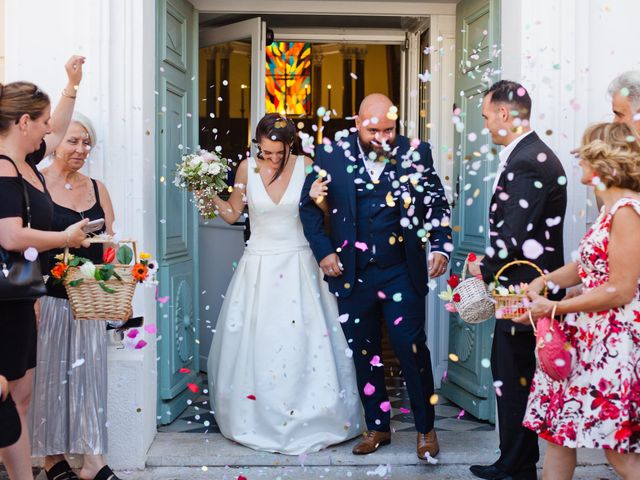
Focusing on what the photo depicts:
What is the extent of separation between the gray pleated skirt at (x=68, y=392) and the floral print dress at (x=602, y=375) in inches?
89.8

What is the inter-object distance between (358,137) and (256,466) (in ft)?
6.26

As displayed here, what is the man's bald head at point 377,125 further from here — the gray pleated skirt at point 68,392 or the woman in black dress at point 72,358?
the gray pleated skirt at point 68,392

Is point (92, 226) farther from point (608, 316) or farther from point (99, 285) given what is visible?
point (608, 316)

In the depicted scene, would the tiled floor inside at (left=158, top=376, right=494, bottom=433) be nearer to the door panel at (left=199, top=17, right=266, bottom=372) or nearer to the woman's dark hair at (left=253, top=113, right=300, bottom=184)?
the door panel at (left=199, top=17, right=266, bottom=372)

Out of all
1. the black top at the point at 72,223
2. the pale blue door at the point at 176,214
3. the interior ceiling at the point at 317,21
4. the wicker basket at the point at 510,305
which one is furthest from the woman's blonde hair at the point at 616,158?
the interior ceiling at the point at 317,21

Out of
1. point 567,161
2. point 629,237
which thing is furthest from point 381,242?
point 629,237

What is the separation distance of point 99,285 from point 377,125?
5.80 ft

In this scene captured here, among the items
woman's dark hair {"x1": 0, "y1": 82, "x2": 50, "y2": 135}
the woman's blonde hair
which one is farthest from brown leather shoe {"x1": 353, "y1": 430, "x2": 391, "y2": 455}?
woman's dark hair {"x1": 0, "y1": 82, "x2": 50, "y2": 135}

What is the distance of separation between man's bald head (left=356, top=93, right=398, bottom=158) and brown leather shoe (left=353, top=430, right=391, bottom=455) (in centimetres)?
155

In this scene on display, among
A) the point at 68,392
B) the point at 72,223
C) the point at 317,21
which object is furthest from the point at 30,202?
the point at 317,21

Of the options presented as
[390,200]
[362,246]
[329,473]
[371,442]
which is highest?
[390,200]

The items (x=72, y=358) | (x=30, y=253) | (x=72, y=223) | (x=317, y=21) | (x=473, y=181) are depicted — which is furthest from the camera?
(x=317, y=21)

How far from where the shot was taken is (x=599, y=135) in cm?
332

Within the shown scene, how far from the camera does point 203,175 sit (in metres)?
4.83
